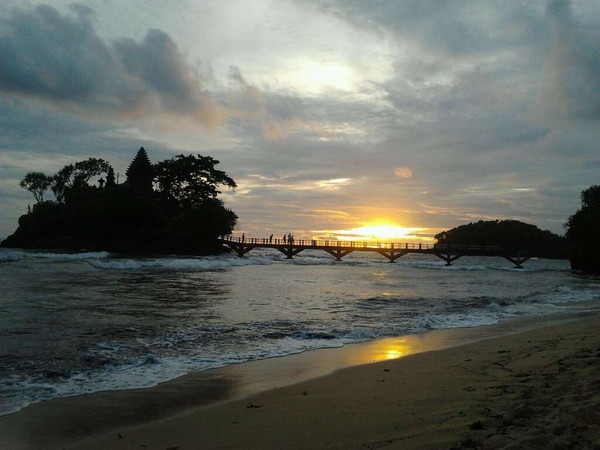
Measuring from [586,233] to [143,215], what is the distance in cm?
5763

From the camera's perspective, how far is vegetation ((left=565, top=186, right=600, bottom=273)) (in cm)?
5312

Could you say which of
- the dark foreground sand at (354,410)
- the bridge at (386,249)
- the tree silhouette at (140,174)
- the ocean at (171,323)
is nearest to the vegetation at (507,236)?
the bridge at (386,249)

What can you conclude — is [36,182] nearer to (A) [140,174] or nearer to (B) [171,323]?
(A) [140,174]

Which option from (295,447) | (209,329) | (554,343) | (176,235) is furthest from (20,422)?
(176,235)

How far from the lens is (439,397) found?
5.12m

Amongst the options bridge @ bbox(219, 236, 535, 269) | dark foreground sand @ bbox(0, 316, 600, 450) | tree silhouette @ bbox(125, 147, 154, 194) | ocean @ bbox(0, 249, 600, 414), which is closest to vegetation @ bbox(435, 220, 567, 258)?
bridge @ bbox(219, 236, 535, 269)

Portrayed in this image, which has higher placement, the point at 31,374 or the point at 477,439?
the point at 477,439

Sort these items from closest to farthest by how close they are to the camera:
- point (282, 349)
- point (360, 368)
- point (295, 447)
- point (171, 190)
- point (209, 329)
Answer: point (295, 447)
point (360, 368)
point (282, 349)
point (209, 329)
point (171, 190)

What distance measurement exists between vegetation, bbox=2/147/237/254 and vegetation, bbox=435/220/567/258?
6452 centimetres

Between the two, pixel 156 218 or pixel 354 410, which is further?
pixel 156 218

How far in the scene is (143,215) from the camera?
69.4 m

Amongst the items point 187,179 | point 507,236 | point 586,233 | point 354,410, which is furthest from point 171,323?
point 507,236

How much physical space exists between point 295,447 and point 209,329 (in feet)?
23.5

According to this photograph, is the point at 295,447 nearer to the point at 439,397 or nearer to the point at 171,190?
the point at 439,397
